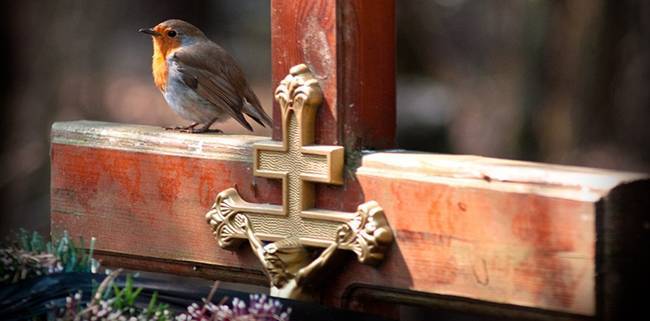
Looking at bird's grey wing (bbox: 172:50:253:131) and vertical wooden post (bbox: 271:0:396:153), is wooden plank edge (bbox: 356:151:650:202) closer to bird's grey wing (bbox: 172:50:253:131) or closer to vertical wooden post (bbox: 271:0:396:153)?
vertical wooden post (bbox: 271:0:396:153)

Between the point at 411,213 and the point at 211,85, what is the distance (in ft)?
3.98

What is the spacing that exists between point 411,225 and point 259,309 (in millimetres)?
295

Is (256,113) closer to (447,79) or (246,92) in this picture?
(246,92)

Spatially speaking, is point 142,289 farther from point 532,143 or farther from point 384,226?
point 532,143

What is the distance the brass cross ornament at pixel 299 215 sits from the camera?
2.28m

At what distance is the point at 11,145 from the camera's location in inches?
226

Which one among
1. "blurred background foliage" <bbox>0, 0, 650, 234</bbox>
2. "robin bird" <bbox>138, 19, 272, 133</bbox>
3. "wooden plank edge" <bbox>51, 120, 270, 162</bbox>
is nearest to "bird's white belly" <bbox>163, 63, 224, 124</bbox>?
"robin bird" <bbox>138, 19, 272, 133</bbox>

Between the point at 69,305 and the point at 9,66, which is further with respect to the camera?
the point at 9,66

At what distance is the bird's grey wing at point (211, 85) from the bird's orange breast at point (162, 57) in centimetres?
7

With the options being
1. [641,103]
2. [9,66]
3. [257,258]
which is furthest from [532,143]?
[257,258]

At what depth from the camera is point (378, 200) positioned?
2273 millimetres

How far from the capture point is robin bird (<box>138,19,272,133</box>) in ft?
10.8

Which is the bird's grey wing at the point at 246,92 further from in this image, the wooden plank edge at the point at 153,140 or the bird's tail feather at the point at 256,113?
the wooden plank edge at the point at 153,140

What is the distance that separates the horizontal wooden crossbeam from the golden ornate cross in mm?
29
